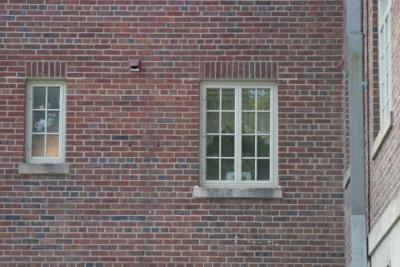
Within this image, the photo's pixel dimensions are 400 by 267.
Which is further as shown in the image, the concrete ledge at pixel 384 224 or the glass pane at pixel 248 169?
the glass pane at pixel 248 169

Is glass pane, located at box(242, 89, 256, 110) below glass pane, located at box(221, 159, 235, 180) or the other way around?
the other way around

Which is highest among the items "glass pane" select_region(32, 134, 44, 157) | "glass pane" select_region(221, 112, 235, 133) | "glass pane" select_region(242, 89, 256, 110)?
"glass pane" select_region(242, 89, 256, 110)

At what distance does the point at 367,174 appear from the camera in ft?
53.9

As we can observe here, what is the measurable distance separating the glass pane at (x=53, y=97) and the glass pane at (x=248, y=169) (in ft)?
9.84

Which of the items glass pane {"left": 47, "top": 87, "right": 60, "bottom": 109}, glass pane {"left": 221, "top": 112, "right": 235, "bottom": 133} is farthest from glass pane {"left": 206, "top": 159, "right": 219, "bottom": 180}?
glass pane {"left": 47, "top": 87, "right": 60, "bottom": 109}

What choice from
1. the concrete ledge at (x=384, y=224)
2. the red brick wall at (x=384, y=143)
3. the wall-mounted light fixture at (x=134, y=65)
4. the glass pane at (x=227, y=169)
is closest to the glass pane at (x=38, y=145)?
the wall-mounted light fixture at (x=134, y=65)

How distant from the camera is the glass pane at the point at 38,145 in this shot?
19000 mm

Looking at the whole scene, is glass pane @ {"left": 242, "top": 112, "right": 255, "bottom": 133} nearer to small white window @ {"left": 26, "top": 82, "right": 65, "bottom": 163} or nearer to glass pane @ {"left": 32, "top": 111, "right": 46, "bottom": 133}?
small white window @ {"left": 26, "top": 82, "right": 65, "bottom": 163}

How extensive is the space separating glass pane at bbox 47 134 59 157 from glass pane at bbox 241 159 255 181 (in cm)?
288

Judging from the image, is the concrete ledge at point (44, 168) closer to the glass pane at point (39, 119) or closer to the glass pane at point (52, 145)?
the glass pane at point (52, 145)

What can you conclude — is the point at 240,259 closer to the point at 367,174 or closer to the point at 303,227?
the point at 303,227

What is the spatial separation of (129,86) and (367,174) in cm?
437

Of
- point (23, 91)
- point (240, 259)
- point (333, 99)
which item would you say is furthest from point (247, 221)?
point (23, 91)

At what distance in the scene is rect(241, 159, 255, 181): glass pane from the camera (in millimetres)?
18922
